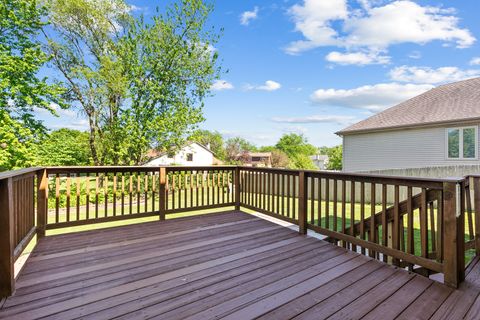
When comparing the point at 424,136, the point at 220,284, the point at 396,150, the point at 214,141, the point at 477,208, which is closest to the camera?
the point at 220,284

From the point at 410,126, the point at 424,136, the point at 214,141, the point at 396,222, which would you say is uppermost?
the point at 214,141

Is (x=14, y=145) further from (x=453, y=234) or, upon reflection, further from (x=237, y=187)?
(x=453, y=234)

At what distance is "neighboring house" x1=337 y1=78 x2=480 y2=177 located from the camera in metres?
9.58

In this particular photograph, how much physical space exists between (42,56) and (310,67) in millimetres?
14357

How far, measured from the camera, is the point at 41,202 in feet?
12.2

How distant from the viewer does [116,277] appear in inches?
96.7

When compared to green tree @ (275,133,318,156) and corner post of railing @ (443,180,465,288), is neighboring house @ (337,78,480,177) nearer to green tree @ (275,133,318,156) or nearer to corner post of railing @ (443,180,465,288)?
corner post of railing @ (443,180,465,288)

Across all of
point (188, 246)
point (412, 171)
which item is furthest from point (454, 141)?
point (188, 246)

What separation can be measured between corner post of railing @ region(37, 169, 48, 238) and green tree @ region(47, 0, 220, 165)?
7739 mm

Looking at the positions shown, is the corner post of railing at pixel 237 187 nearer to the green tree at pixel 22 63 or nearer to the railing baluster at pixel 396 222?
the railing baluster at pixel 396 222

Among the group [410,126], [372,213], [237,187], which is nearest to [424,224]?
[372,213]

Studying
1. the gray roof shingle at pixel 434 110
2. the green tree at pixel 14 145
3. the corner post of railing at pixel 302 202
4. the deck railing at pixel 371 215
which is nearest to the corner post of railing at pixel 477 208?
the deck railing at pixel 371 215

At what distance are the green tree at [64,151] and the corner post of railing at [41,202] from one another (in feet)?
26.7

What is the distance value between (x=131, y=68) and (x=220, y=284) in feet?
36.0
